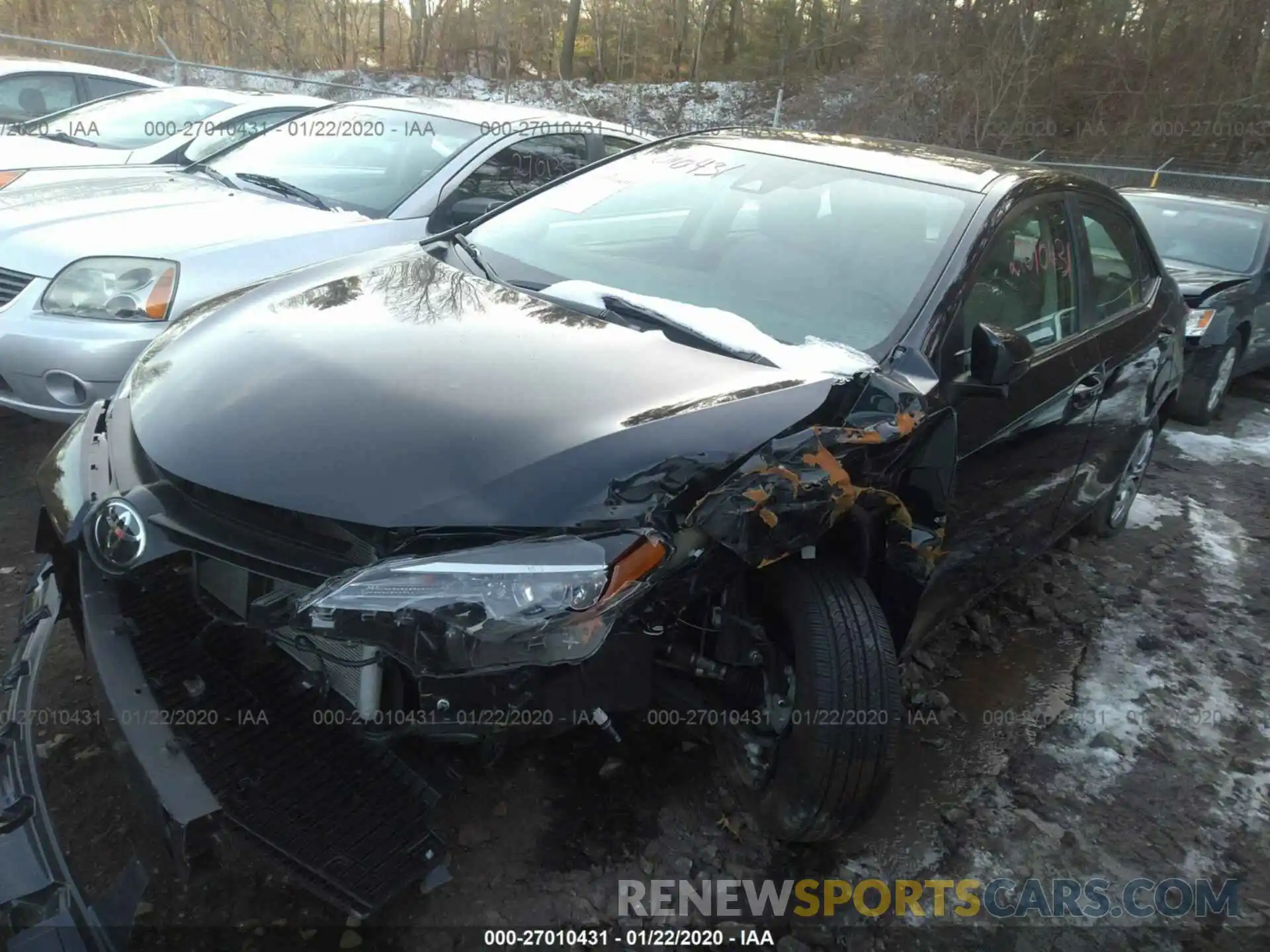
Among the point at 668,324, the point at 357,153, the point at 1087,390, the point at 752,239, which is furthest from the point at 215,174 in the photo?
the point at 1087,390

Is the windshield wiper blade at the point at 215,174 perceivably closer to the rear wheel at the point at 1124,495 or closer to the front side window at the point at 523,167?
the front side window at the point at 523,167

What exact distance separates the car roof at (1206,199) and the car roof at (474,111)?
4.81 m

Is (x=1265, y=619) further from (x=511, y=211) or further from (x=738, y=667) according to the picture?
(x=511, y=211)

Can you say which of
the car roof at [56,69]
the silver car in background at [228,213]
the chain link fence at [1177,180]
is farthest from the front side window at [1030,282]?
the chain link fence at [1177,180]

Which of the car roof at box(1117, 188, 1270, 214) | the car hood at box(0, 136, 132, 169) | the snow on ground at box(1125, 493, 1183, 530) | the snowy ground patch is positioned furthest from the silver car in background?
the car roof at box(1117, 188, 1270, 214)

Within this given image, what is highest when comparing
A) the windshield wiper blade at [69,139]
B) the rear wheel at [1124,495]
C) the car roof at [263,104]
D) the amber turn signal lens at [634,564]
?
the car roof at [263,104]

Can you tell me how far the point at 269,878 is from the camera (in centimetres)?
209

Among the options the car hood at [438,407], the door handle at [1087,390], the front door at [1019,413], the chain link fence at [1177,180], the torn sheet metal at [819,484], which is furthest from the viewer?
the chain link fence at [1177,180]

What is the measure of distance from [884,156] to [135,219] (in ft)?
10.3

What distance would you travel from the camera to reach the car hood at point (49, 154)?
5273 mm

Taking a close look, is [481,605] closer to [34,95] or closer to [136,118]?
[136,118]

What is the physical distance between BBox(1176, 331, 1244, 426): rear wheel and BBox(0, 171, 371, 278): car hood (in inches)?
218

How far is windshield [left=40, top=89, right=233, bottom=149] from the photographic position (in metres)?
6.26

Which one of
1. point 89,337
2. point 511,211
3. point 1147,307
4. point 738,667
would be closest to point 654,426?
point 738,667
